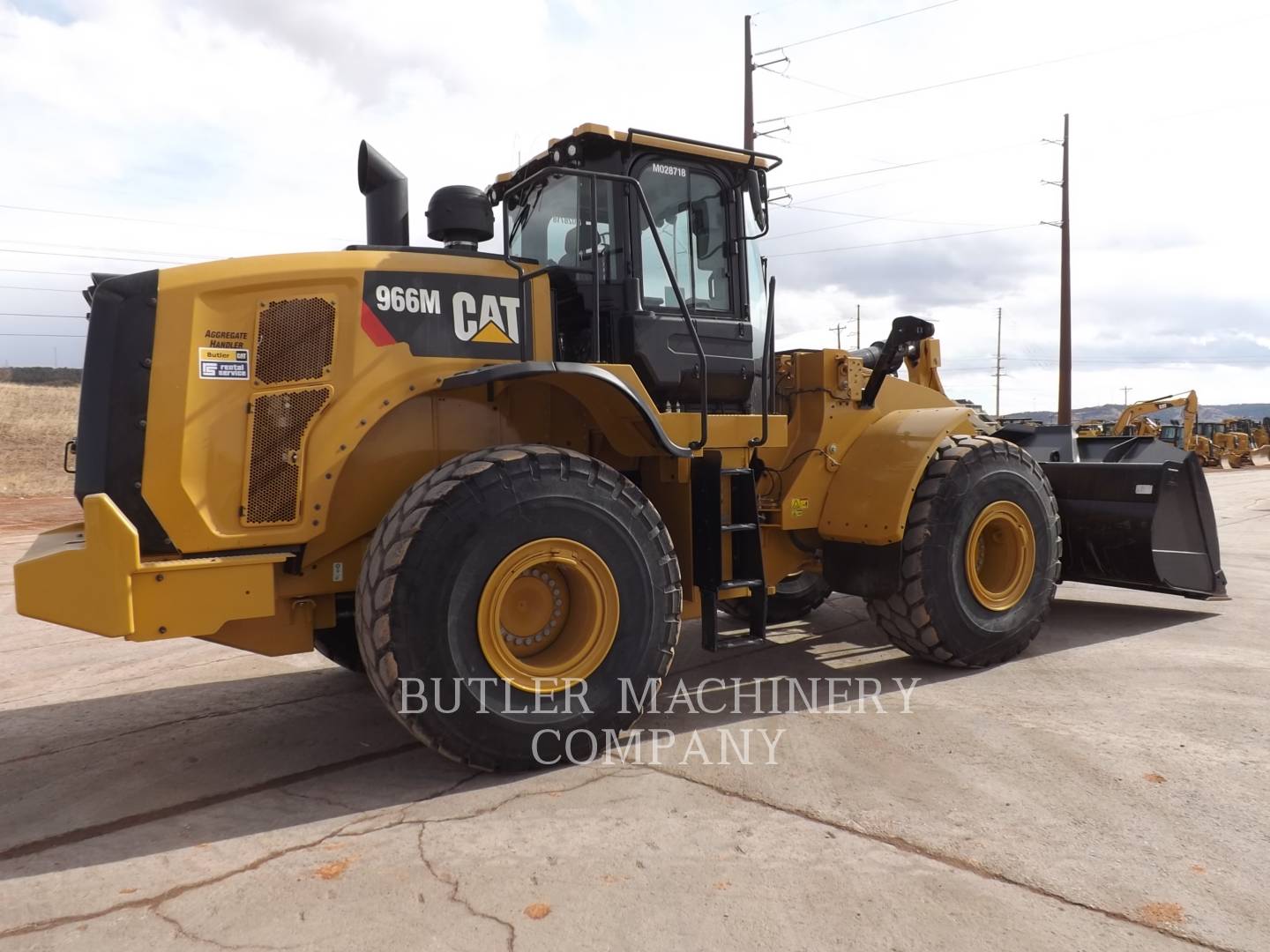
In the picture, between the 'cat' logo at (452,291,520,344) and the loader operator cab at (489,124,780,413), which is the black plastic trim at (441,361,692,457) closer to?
the 'cat' logo at (452,291,520,344)

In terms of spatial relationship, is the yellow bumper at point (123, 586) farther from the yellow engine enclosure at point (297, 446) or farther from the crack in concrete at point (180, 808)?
the crack in concrete at point (180, 808)

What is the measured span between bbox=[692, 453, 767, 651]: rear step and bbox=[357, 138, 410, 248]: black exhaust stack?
1.96 meters

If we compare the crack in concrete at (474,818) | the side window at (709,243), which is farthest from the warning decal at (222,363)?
the side window at (709,243)

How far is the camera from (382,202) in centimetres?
478

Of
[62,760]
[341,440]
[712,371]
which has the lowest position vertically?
[62,760]

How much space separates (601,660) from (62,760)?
8.09 ft

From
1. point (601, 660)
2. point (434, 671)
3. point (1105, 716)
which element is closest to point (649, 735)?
point (601, 660)

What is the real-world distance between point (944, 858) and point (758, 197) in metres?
3.70

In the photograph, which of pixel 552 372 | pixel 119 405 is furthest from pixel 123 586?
pixel 552 372

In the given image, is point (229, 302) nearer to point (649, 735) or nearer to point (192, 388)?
point (192, 388)

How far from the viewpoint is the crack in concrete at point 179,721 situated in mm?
4258

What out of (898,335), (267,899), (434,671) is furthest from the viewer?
(898,335)

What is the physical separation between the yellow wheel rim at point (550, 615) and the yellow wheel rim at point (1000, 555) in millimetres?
2461

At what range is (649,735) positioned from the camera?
4355 mm
